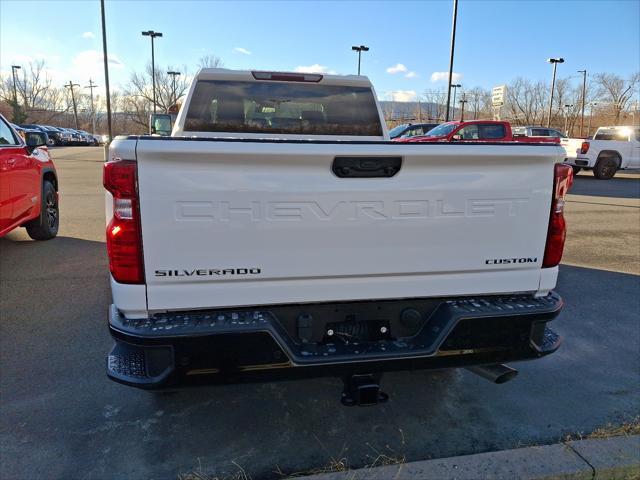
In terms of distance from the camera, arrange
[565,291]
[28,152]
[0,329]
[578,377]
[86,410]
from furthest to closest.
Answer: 1. [28,152]
2. [565,291]
3. [0,329]
4. [578,377]
5. [86,410]

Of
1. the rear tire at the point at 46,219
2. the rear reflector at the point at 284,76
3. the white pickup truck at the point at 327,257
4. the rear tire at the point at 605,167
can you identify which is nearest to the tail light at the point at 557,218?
the white pickup truck at the point at 327,257

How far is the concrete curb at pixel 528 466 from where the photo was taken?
2496mm

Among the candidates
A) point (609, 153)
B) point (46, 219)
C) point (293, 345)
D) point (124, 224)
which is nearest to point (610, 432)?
point (293, 345)

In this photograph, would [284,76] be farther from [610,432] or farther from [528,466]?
[610,432]

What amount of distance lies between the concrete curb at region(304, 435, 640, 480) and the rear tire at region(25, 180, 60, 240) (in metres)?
6.22

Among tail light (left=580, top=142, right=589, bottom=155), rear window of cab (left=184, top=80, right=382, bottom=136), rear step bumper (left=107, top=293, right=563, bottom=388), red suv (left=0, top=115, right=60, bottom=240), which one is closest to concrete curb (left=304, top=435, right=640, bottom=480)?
rear step bumper (left=107, top=293, right=563, bottom=388)

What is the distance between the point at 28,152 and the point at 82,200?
556cm

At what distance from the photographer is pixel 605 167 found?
19422mm

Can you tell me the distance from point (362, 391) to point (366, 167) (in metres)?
1.13

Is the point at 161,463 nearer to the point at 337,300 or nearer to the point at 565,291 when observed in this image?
the point at 337,300

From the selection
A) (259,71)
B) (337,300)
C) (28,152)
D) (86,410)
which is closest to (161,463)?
(86,410)

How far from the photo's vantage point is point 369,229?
2.37 metres

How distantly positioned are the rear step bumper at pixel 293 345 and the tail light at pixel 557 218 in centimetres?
24

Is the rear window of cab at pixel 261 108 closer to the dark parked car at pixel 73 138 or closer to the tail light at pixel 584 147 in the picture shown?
the tail light at pixel 584 147
